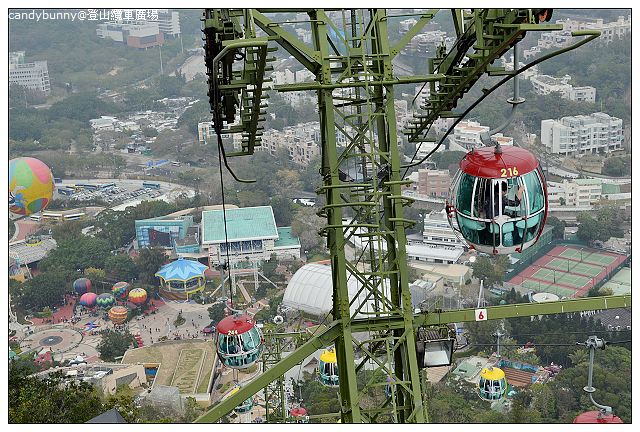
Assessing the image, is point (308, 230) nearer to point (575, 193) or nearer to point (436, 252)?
point (436, 252)

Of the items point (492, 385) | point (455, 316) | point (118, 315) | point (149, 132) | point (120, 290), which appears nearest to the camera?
point (455, 316)

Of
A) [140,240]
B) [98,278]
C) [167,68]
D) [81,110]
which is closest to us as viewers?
[98,278]

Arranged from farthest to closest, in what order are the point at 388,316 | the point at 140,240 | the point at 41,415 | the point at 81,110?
1. the point at 81,110
2. the point at 140,240
3. the point at 41,415
4. the point at 388,316

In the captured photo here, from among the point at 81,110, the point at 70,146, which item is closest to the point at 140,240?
the point at 70,146

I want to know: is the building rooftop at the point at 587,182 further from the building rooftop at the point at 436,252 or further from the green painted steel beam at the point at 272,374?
the green painted steel beam at the point at 272,374

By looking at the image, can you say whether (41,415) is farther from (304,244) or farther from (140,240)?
(140,240)

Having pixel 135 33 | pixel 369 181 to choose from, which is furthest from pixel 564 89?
pixel 369 181
